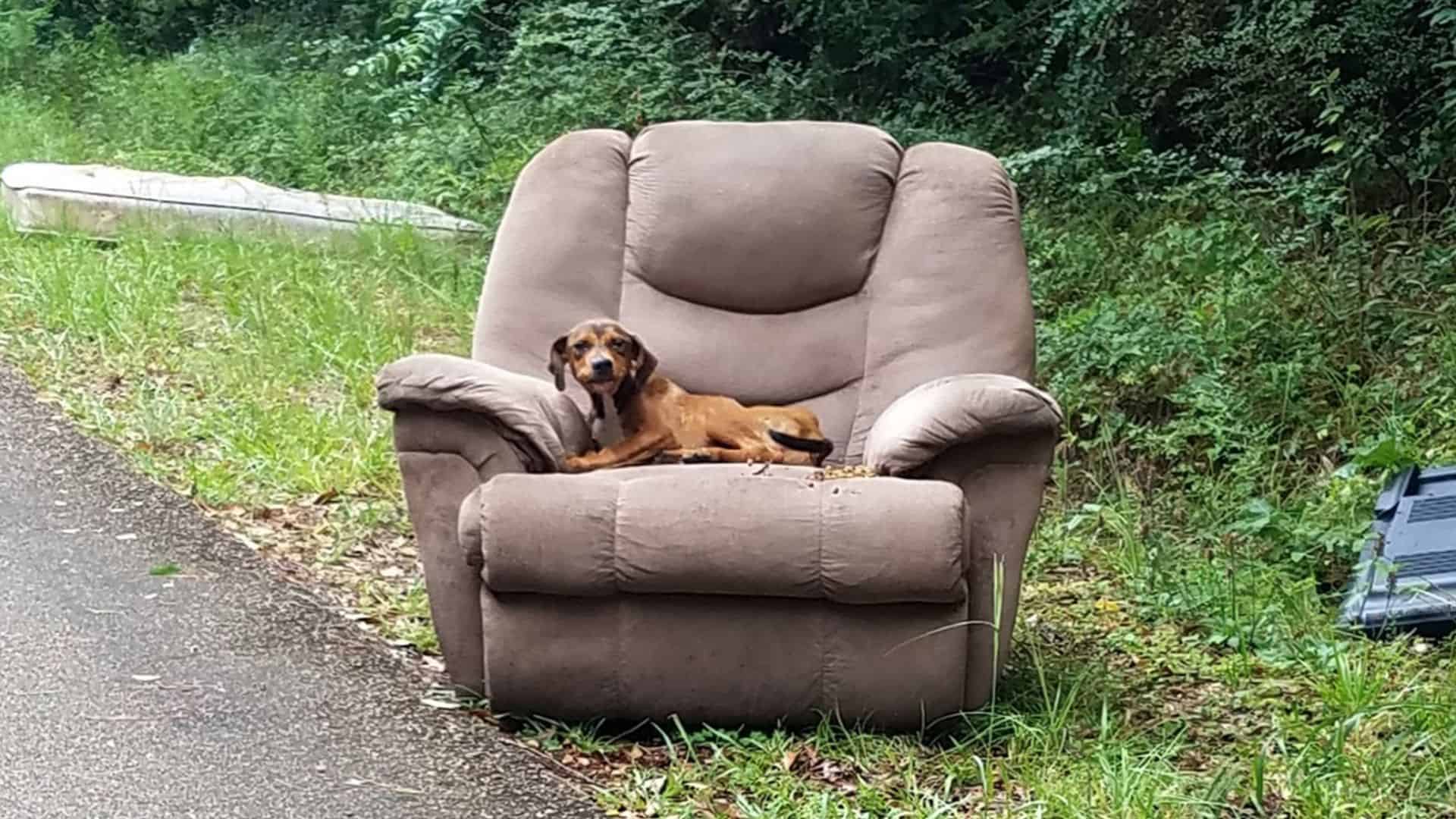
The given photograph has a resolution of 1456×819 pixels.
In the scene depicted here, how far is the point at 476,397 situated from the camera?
3.62m

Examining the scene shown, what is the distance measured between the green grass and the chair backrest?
2.44 feet

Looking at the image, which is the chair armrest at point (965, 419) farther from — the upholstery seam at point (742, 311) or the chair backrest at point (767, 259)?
the upholstery seam at point (742, 311)

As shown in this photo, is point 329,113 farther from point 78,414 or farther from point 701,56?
point 78,414

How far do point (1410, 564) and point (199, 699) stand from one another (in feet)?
8.98

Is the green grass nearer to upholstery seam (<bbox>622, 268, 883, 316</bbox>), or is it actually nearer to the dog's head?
the dog's head

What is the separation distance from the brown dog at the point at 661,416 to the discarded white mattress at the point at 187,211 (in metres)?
3.73

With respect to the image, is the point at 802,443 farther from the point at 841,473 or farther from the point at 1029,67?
the point at 1029,67

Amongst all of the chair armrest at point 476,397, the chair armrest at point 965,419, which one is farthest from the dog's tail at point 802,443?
the chair armrest at point 476,397

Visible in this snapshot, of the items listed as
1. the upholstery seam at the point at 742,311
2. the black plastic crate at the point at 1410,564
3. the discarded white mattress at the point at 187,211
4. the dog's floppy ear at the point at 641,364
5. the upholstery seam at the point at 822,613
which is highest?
the upholstery seam at the point at 742,311

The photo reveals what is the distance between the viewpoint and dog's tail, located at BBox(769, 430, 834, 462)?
161 inches

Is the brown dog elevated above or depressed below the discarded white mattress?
above

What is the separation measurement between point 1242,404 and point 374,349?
2903 millimetres

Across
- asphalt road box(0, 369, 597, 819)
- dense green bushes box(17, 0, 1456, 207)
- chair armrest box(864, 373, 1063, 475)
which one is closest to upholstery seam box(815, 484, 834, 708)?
chair armrest box(864, 373, 1063, 475)

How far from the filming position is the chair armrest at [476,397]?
3.62 metres
